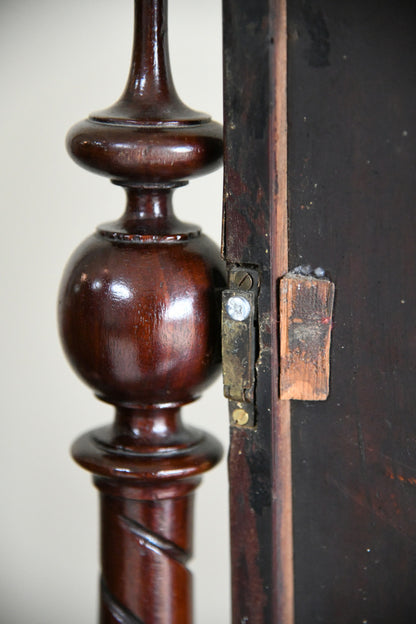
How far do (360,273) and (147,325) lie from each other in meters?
0.16

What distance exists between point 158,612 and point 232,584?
0.07 metres

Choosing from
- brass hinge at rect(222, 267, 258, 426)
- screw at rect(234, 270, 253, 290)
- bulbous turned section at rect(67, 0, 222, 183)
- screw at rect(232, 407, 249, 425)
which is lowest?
screw at rect(232, 407, 249, 425)

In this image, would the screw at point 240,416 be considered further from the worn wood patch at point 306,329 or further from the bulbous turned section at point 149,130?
the bulbous turned section at point 149,130

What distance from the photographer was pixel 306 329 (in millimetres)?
674

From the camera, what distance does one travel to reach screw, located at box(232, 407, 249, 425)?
27.6 inches

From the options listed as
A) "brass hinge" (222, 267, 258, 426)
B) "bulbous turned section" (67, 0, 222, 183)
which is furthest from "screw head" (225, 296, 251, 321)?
"bulbous turned section" (67, 0, 222, 183)

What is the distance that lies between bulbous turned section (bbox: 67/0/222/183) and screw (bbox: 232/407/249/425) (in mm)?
184

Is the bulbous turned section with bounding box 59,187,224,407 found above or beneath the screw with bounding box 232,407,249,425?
above

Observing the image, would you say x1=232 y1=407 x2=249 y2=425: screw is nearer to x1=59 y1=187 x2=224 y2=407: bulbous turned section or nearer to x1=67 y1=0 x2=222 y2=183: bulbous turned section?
x1=59 y1=187 x2=224 y2=407: bulbous turned section

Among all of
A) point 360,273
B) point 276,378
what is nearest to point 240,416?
point 276,378

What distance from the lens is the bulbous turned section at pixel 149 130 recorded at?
0.69m

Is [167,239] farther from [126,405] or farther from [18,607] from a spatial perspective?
[18,607]

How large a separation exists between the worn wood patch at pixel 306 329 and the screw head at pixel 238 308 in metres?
0.03

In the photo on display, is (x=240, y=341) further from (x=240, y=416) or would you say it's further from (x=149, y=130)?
(x=149, y=130)
